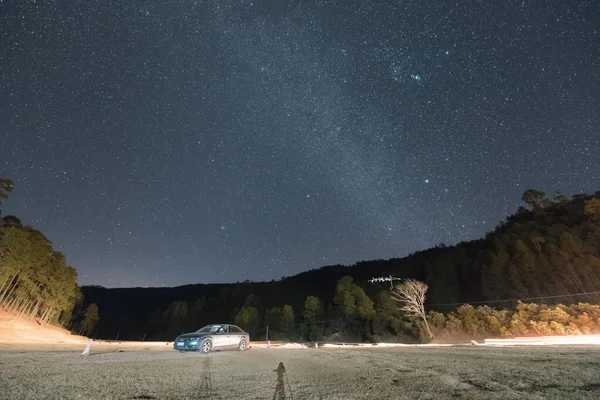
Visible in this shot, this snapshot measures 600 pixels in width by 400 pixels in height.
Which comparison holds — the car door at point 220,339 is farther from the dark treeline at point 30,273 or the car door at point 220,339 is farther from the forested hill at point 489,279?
the dark treeline at point 30,273

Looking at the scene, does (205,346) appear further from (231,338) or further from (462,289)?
(462,289)

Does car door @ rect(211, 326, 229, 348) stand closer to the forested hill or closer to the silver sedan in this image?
the silver sedan

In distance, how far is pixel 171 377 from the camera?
6844mm

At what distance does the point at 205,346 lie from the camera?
1616 cm

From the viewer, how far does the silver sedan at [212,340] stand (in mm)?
15978

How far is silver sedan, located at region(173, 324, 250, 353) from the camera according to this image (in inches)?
629

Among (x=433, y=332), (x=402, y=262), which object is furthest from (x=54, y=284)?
→ (x=402, y=262)

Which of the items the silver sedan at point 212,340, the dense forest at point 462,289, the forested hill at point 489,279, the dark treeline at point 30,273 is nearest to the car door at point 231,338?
the silver sedan at point 212,340

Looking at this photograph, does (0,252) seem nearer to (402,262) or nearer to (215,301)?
(215,301)

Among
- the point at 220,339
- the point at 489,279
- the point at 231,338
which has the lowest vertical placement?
the point at 220,339

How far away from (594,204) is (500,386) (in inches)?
3369

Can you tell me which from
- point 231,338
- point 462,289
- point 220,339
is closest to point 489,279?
point 462,289

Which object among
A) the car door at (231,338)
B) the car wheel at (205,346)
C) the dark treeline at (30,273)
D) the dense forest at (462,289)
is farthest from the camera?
the dark treeline at (30,273)

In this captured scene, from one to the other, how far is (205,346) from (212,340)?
562 millimetres
